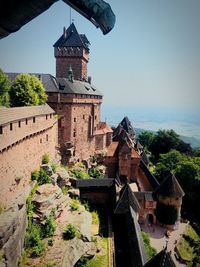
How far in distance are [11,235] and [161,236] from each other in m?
16.2

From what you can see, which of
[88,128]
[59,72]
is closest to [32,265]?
[88,128]

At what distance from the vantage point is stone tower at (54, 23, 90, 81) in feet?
141

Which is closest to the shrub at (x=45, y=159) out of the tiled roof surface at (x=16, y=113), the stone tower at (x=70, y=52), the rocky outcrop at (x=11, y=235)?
the tiled roof surface at (x=16, y=113)

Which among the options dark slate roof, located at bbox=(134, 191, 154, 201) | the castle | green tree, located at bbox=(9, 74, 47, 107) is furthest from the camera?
dark slate roof, located at bbox=(134, 191, 154, 201)

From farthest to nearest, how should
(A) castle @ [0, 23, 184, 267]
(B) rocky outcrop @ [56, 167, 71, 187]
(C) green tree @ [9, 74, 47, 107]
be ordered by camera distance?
(C) green tree @ [9, 74, 47, 107] → (B) rocky outcrop @ [56, 167, 71, 187] → (A) castle @ [0, 23, 184, 267]

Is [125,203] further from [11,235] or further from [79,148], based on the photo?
[79,148]

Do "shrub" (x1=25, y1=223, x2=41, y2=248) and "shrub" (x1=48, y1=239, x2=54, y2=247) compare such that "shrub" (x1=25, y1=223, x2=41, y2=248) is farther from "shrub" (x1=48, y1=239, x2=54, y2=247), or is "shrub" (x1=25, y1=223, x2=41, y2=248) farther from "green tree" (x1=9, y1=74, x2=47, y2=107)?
"green tree" (x1=9, y1=74, x2=47, y2=107)

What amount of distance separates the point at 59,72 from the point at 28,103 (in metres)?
17.8

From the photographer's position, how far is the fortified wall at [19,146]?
15.6 metres

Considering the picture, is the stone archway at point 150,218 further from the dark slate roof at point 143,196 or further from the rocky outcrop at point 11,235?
the rocky outcrop at point 11,235

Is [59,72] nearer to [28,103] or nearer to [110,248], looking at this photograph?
[28,103]

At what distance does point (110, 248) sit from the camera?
19891 millimetres

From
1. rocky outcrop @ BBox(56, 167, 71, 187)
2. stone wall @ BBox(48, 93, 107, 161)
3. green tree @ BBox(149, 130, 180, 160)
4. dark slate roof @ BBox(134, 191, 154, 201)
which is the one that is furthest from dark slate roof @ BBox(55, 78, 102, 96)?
green tree @ BBox(149, 130, 180, 160)

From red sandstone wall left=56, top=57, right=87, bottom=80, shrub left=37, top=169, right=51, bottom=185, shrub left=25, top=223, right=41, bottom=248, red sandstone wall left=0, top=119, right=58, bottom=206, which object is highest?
red sandstone wall left=56, top=57, right=87, bottom=80
